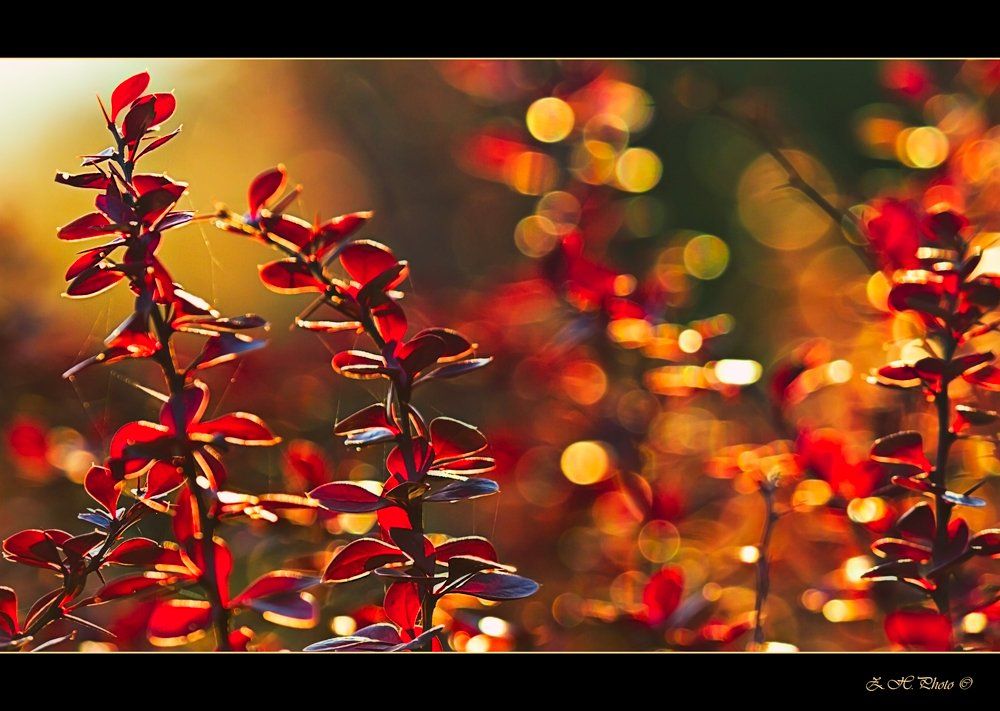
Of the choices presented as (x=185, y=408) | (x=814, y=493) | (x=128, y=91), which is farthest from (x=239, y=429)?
(x=814, y=493)

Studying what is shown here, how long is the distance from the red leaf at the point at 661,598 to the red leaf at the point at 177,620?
17.5 inches

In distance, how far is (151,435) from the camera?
22.5 inches

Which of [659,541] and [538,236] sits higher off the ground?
[538,236]

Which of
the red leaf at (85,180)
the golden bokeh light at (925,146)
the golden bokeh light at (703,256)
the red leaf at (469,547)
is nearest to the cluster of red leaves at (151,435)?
the red leaf at (85,180)

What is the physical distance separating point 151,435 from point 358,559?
6.4 inches

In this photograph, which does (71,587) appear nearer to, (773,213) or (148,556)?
(148,556)

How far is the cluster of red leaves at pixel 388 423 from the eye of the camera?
560 mm

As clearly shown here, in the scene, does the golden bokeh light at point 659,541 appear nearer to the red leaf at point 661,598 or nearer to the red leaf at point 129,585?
the red leaf at point 661,598

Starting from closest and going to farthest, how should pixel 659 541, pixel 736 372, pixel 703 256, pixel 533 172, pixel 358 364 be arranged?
1. pixel 358 364
2. pixel 736 372
3. pixel 659 541
4. pixel 533 172
5. pixel 703 256

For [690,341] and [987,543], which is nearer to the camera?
[987,543]

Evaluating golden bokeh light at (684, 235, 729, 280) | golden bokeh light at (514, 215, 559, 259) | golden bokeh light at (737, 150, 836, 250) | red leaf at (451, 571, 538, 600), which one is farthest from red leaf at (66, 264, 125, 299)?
golden bokeh light at (737, 150, 836, 250)

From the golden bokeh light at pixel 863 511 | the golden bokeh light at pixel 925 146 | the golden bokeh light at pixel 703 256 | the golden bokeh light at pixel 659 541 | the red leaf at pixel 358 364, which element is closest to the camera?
the red leaf at pixel 358 364

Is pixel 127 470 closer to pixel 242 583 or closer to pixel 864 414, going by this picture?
pixel 242 583
